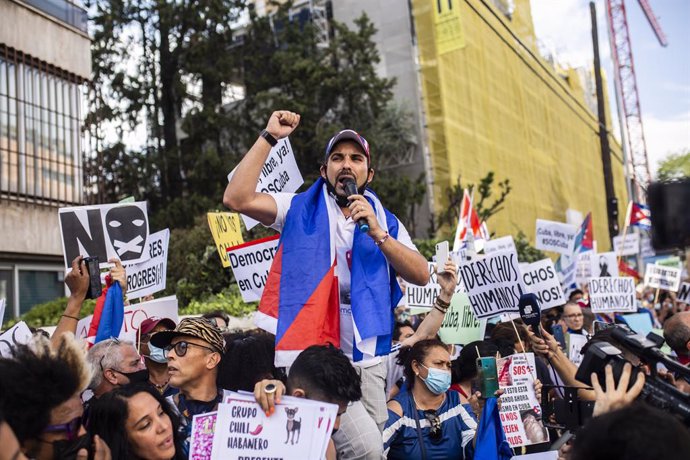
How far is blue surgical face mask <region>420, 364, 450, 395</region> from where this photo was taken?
438cm

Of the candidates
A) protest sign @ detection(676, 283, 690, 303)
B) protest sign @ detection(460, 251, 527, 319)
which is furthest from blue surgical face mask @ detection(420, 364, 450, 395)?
protest sign @ detection(676, 283, 690, 303)

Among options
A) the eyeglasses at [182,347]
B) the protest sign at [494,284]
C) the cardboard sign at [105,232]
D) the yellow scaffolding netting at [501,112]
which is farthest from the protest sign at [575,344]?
the yellow scaffolding netting at [501,112]

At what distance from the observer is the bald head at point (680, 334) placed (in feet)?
15.0

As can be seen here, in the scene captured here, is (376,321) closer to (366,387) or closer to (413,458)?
(366,387)

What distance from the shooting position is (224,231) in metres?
7.47

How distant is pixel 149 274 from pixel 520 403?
3668 mm

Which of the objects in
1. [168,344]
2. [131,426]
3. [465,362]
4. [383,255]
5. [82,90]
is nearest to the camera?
[131,426]

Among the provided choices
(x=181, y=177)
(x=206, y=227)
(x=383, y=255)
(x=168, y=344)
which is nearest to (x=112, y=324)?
(x=168, y=344)

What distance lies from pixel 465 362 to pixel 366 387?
1734 millimetres

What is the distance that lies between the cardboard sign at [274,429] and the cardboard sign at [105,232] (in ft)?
12.4

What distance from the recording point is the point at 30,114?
562 inches

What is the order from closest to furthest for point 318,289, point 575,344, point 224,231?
point 318,289 < point 575,344 < point 224,231

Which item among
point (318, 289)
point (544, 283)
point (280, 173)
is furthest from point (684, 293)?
point (318, 289)

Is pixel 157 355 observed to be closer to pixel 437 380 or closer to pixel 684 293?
pixel 437 380
